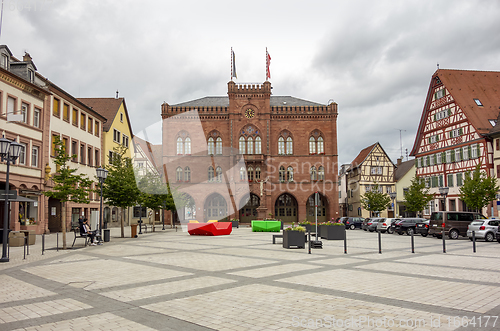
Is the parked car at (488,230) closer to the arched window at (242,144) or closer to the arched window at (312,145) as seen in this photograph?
the arched window at (312,145)

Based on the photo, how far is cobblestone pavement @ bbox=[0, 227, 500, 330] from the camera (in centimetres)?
594

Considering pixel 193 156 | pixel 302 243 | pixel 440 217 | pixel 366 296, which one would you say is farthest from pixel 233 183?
pixel 366 296

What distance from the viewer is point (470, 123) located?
138ft

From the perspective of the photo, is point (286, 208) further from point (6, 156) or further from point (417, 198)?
point (6, 156)

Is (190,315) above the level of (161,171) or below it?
below

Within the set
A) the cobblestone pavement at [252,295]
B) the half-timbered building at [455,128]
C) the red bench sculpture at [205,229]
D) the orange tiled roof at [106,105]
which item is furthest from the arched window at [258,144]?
the cobblestone pavement at [252,295]

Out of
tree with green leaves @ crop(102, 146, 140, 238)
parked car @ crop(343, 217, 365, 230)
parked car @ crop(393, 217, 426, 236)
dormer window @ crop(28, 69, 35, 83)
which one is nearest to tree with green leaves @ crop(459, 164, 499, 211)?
parked car @ crop(393, 217, 426, 236)

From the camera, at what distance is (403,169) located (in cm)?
6562

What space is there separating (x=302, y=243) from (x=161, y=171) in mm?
42118

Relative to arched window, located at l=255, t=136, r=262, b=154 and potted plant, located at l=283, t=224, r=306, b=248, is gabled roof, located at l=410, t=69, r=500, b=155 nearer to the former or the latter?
arched window, located at l=255, t=136, r=262, b=154

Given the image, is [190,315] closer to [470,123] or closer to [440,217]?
[440,217]

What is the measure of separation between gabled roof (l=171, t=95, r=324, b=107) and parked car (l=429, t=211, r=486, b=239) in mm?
33926

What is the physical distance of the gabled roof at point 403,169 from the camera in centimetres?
6338

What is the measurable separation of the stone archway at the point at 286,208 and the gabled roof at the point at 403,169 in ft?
62.2
